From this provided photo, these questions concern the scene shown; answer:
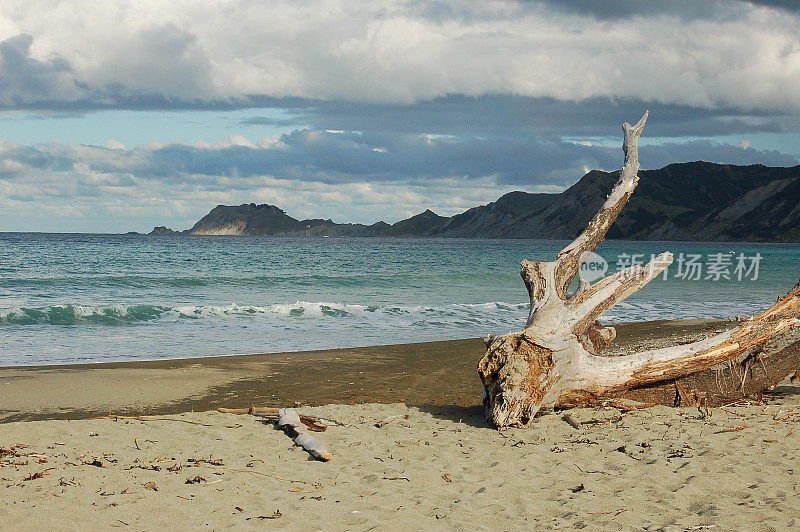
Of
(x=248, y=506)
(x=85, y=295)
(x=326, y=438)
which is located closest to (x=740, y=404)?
(x=326, y=438)

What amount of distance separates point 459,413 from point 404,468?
200cm

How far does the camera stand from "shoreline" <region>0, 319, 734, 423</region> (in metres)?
8.41

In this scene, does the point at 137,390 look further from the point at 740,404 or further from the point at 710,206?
the point at 710,206

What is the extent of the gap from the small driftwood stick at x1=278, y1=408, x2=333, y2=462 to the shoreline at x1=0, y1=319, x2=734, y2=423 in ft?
5.65

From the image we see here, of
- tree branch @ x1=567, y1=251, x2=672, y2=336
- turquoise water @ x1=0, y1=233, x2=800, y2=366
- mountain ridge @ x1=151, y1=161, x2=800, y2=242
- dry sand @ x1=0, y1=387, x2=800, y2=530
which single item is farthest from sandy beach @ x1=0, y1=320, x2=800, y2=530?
mountain ridge @ x1=151, y1=161, x2=800, y2=242

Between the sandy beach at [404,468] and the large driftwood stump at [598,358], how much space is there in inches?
9.9

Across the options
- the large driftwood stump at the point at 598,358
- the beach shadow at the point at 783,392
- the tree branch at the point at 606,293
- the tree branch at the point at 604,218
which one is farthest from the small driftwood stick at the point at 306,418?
the beach shadow at the point at 783,392

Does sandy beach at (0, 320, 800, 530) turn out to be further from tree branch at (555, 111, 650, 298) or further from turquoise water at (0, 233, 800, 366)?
turquoise water at (0, 233, 800, 366)

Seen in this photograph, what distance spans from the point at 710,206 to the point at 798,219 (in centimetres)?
3120

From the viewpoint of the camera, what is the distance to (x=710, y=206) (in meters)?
161

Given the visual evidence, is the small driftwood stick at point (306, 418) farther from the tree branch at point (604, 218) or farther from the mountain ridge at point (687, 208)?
the mountain ridge at point (687, 208)

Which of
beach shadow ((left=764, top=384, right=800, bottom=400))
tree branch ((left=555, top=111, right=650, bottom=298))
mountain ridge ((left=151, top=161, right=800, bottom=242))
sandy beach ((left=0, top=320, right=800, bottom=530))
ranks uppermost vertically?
mountain ridge ((left=151, top=161, right=800, bottom=242))

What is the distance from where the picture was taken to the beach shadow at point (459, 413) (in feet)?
22.6

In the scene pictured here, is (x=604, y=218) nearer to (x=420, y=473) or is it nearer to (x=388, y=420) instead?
(x=388, y=420)
